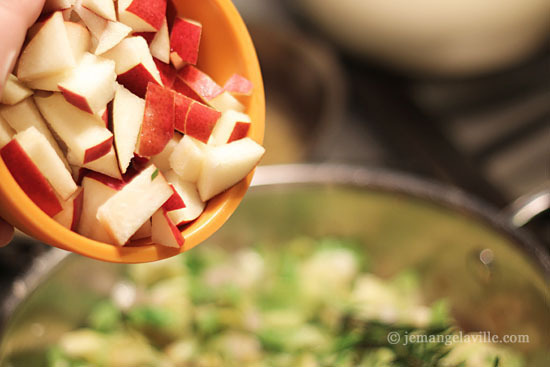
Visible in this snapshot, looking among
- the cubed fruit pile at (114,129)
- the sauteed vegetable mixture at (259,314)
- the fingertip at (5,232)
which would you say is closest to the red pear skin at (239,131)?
the cubed fruit pile at (114,129)

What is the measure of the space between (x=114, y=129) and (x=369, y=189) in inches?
23.7

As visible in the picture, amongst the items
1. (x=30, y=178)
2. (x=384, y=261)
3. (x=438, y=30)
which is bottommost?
(x=30, y=178)

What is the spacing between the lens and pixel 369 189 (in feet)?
3.49

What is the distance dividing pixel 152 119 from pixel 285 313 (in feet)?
1.98

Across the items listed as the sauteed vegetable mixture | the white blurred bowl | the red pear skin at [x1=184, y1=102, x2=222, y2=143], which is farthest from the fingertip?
the white blurred bowl

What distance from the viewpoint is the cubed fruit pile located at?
545mm

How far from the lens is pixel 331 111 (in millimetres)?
1322

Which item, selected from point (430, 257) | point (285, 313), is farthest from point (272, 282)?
point (430, 257)

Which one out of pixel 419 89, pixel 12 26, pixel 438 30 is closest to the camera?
pixel 12 26

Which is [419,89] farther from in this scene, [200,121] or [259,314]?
[200,121]

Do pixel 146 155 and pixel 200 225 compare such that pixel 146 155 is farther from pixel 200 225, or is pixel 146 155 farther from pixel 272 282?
pixel 272 282

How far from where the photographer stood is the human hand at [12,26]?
1.62ft

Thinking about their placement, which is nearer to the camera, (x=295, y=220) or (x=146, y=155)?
(x=146, y=155)

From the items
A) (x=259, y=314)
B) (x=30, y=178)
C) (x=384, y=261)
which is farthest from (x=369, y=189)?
(x=30, y=178)
